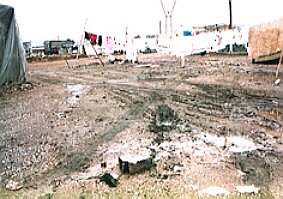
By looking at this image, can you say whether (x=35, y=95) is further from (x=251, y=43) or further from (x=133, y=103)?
(x=251, y=43)

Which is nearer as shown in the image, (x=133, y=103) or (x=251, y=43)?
(x=133, y=103)

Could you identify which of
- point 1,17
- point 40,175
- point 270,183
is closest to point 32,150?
point 40,175

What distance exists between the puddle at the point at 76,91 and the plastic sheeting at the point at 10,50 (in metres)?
1.74

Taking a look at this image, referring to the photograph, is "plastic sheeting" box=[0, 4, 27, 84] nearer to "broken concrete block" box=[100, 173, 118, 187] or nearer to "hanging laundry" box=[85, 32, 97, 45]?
"hanging laundry" box=[85, 32, 97, 45]

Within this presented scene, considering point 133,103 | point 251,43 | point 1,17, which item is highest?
point 1,17

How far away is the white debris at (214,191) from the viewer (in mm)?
3797

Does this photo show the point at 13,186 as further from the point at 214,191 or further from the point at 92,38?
the point at 92,38

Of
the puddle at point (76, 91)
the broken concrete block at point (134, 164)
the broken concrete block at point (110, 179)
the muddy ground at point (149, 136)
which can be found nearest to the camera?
the broken concrete block at point (110, 179)

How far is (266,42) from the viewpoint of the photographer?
11.0 m

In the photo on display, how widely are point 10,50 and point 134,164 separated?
7931 millimetres

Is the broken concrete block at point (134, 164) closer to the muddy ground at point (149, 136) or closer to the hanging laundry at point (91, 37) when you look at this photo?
the muddy ground at point (149, 136)

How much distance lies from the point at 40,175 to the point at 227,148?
2633 mm

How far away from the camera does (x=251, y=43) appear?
458 inches

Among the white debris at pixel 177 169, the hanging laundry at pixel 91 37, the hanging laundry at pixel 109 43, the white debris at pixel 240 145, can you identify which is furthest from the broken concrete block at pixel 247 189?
the hanging laundry at pixel 109 43
